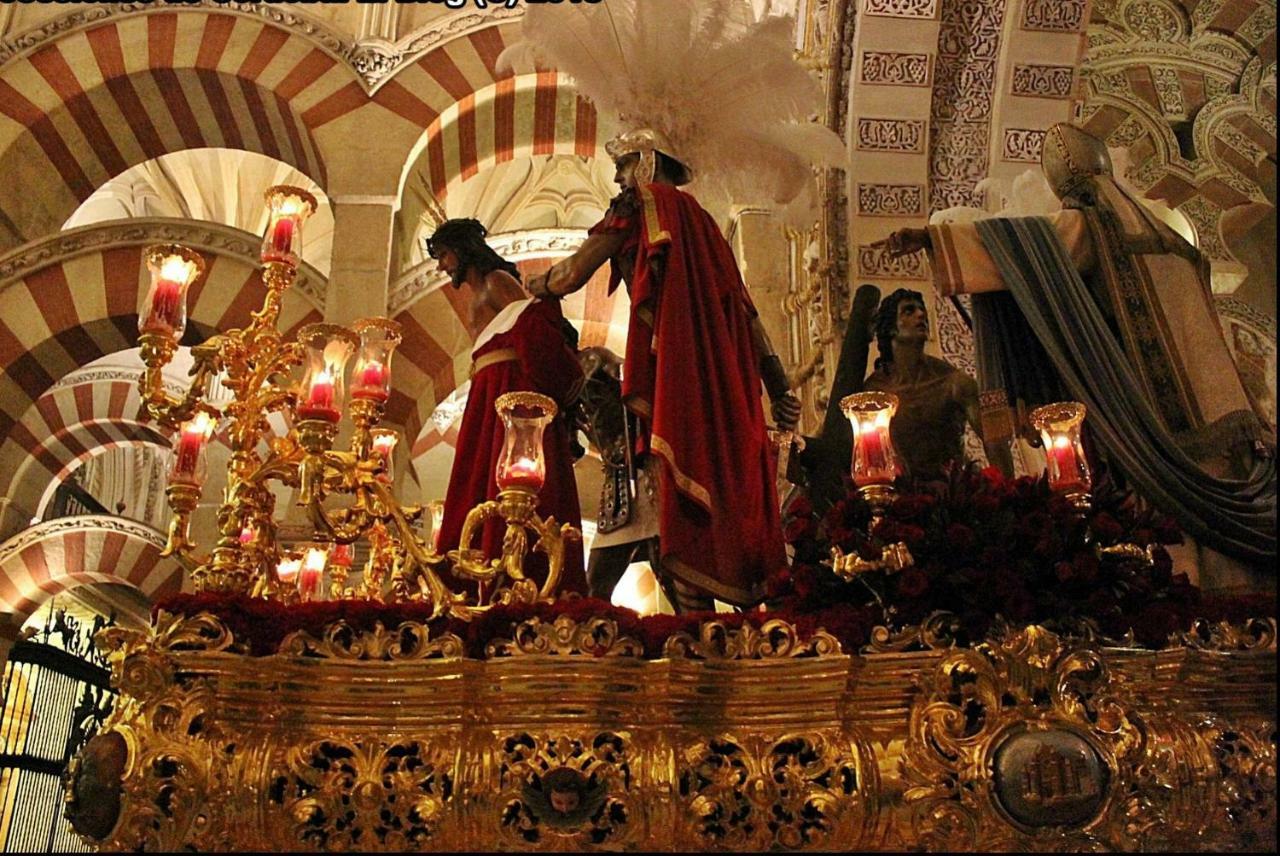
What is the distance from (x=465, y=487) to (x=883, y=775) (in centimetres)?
165

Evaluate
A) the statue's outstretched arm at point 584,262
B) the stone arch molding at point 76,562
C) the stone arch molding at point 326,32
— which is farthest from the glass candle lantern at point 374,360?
the stone arch molding at point 76,562

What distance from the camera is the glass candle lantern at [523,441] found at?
9.56ft

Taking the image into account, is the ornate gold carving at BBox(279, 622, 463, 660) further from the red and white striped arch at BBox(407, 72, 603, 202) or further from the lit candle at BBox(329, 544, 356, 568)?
the red and white striped arch at BBox(407, 72, 603, 202)

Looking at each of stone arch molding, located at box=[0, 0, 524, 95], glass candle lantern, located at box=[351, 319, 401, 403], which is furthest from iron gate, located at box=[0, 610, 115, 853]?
glass candle lantern, located at box=[351, 319, 401, 403]

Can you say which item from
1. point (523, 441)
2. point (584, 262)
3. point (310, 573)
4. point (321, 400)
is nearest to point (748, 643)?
point (523, 441)

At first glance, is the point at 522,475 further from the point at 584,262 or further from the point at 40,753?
the point at 40,753

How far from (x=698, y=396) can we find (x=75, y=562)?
8954mm

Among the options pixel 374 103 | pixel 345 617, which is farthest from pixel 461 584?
pixel 374 103

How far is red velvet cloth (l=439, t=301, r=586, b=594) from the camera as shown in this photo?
3.71 m

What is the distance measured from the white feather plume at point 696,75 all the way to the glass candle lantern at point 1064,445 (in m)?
1.42

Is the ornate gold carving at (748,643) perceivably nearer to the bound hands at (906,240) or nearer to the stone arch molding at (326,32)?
the bound hands at (906,240)

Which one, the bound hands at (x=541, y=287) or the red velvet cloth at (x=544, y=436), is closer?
the red velvet cloth at (x=544, y=436)

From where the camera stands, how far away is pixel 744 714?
8.55 ft

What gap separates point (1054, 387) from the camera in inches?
151
